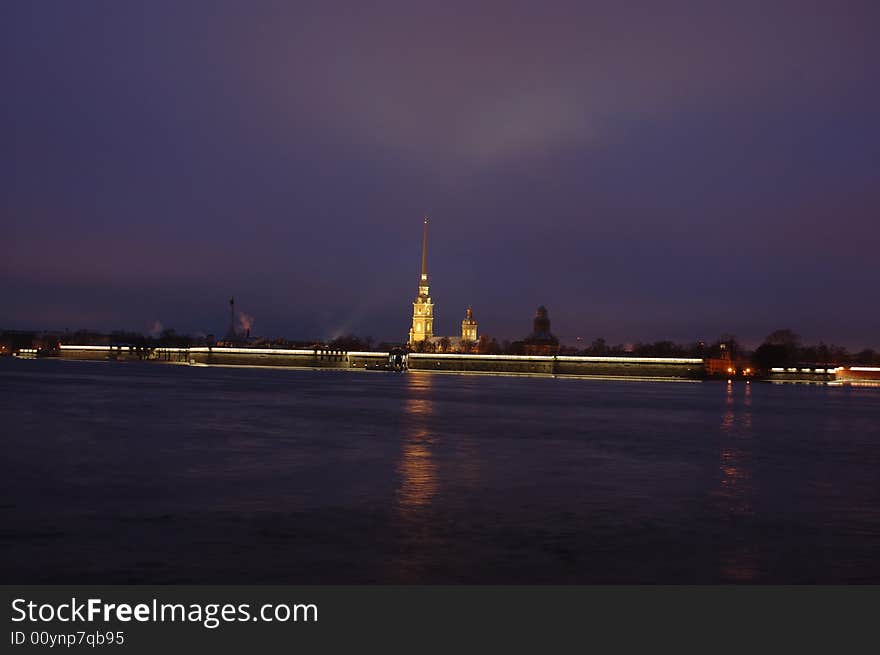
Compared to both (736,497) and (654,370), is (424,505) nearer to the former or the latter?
(736,497)

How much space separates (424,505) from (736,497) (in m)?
7.58

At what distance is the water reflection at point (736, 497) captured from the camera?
1330 cm

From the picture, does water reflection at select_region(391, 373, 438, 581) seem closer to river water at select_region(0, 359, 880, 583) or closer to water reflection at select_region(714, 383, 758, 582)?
river water at select_region(0, 359, 880, 583)

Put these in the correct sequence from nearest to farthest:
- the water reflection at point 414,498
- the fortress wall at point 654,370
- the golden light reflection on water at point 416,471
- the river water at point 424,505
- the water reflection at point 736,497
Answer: the river water at point 424,505 < the water reflection at point 414,498 < the water reflection at point 736,497 < the golden light reflection on water at point 416,471 < the fortress wall at point 654,370

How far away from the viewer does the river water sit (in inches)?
506

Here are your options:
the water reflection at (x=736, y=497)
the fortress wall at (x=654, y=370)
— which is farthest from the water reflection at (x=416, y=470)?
the fortress wall at (x=654, y=370)

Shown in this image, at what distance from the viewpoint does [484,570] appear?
12664mm

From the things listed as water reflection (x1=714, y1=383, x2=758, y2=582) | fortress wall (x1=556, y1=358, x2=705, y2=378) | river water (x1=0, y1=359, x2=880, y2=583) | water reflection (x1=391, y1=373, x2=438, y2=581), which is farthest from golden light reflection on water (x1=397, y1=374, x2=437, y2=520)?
fortress wall (x1=556, y1=358, x2=705, y2=378)

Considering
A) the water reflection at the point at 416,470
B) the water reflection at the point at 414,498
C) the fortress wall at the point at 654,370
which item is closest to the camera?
the water reflection at the point at 414,498

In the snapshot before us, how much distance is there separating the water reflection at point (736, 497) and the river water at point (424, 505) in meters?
0.06

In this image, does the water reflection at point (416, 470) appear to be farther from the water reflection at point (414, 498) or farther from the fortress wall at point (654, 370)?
the fortress wall at point (654, 370)

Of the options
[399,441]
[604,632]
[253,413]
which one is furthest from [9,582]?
[253,413]

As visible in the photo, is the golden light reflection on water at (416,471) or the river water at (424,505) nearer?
the river water at (424,505)

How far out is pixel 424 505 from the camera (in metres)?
18.2
